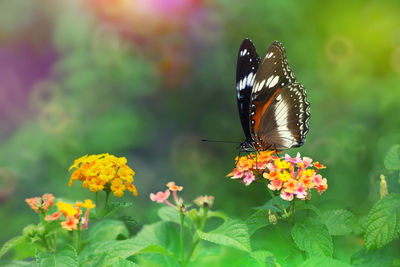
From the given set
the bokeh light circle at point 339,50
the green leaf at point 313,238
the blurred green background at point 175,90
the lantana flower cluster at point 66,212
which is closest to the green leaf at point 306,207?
the green leaf at point 313,238

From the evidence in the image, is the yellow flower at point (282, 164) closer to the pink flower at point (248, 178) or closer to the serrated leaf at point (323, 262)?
the pink flower at point (248, 178)

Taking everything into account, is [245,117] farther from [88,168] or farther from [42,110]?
[42,110]

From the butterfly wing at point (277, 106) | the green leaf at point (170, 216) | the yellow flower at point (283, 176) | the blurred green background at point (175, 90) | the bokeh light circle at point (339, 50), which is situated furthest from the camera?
the bokeh light circle at point (339, 50)

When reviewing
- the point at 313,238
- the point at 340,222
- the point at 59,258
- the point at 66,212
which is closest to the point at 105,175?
the point at 66,212

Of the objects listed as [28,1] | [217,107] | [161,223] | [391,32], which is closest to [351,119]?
[391,32]

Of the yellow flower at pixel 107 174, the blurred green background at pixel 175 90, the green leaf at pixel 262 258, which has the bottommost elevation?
the green leaf at pixel 262 258

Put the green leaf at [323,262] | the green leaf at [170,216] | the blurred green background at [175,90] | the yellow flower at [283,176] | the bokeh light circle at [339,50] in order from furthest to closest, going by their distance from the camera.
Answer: the bokeh light circle at [339,50] → the blurred green background at [175,90] → the green leaf at [170,216] → the yellow flower at [283,176] → the green leaf at [323,262]

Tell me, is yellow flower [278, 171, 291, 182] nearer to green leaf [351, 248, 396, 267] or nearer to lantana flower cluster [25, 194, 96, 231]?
green leaf [351, 248, 396, 267]
